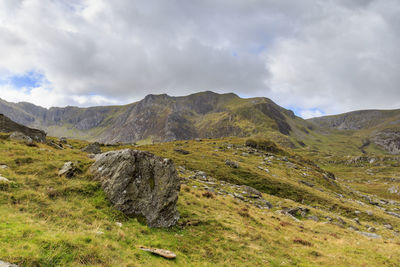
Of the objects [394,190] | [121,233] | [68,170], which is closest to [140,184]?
[121,233]

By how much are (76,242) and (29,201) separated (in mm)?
5790

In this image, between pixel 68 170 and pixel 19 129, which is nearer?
pixel 68 170

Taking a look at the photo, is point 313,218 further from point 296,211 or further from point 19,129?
point 19,129

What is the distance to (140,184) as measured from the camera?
1562 cm

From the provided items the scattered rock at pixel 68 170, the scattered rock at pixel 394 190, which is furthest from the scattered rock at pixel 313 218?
the scattered rock at pixel 394 190

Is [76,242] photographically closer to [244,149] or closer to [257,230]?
[257,230]

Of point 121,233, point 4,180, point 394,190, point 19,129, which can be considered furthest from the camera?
point 394,190

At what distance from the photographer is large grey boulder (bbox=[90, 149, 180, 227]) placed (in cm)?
1469

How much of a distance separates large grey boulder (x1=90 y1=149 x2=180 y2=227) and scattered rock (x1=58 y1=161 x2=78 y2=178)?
4.49ft

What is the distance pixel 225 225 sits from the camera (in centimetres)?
1728

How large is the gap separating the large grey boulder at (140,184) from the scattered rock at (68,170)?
53.8 inches

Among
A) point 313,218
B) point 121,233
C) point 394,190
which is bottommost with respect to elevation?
point 394,190

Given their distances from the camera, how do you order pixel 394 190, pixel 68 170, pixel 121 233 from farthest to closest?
pixel 394 190 → pixel 68 170 → pixel 121 233

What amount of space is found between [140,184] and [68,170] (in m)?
6.14
